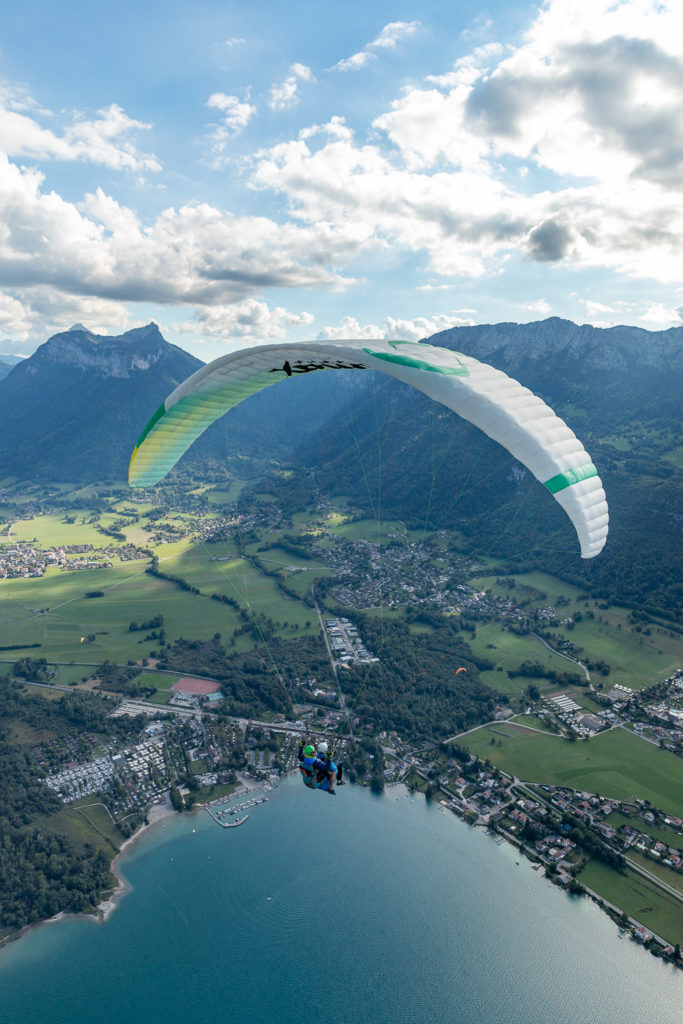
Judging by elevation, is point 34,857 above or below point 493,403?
below

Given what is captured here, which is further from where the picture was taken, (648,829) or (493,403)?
(648,829)

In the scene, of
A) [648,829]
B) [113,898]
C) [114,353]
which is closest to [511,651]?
[648,829]

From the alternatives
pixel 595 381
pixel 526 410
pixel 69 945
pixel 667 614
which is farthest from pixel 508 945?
pixel 595 381

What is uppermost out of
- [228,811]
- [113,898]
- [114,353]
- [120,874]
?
[114,353]

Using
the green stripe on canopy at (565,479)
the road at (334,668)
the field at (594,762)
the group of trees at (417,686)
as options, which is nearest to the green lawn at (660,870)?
the field at (594,762)

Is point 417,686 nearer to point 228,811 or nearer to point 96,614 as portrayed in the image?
point 228,811

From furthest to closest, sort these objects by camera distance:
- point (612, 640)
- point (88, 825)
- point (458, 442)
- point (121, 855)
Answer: point (458, 442) < point (612, 640) < point (88, 825) < point (121, 855)

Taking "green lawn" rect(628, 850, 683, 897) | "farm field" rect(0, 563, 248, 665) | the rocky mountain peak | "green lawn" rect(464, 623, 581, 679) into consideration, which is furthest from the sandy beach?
the rocky mountain peak

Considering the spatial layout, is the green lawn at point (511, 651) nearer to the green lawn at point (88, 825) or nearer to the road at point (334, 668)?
the road at point (334, 668)

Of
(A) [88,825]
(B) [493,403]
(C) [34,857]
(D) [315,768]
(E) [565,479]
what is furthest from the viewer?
(A) [88,825]
